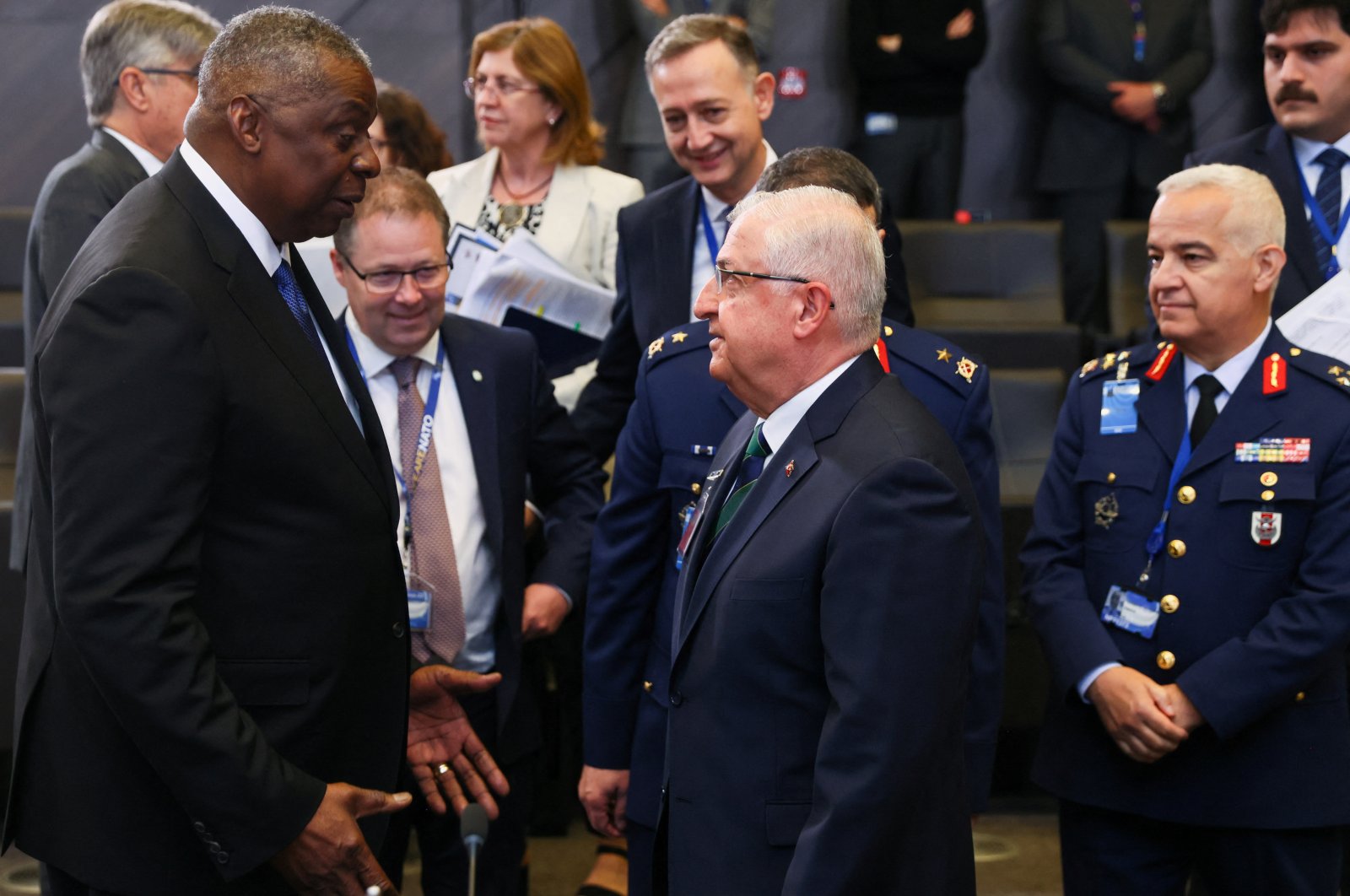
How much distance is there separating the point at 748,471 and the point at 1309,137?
1837mm

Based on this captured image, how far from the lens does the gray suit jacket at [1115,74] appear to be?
544 centimetres

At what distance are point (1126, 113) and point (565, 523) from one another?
11.3 feet

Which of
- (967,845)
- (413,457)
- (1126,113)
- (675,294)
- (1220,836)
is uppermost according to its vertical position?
(1126,113)

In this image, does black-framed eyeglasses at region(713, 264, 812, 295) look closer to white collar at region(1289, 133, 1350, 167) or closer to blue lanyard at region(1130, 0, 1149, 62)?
white collar at region(1289, 133, 1350, 167)

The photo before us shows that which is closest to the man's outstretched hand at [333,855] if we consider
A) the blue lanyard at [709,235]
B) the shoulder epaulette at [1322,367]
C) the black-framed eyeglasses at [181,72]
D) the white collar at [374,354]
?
the white collar at [374,354]

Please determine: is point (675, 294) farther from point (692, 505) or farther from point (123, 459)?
point (123, 459)

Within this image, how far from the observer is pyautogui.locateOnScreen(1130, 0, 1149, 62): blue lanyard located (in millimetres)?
5438

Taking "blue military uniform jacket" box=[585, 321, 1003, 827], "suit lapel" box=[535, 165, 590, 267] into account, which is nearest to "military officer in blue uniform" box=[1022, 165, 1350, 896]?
"blue military uniform jacket" box=[585, 321, 1003, 827]

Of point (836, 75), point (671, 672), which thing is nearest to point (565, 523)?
point (671, 672)

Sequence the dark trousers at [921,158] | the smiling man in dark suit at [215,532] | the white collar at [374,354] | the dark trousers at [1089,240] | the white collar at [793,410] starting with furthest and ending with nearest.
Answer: the dark trousers at [1089,240] < the dark trousers at [921,158] < the white collar at [374,354] < the white collar at [793,410] < the smiling man in dark suit at [215,532]

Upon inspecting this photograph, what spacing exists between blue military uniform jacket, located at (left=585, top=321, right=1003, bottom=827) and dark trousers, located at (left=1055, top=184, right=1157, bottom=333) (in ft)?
10.8

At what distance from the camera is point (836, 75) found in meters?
6.43

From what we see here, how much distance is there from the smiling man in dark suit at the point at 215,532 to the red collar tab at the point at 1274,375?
1534 millimetres

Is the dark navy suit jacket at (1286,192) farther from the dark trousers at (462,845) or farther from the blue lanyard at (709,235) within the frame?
the dark trousers at (462,845)
